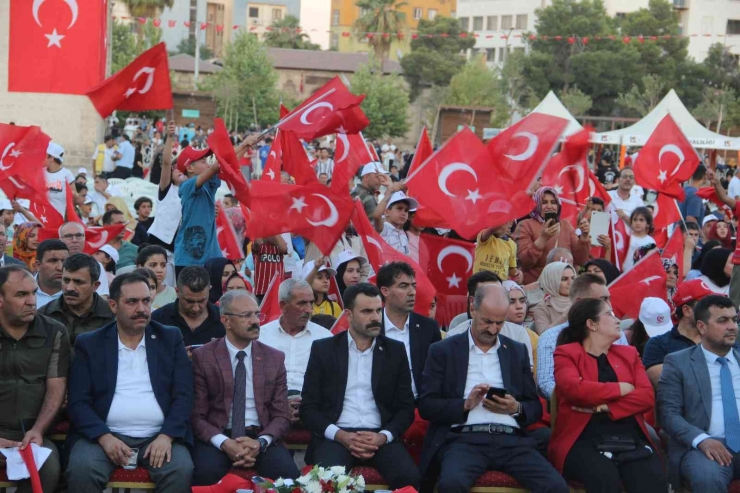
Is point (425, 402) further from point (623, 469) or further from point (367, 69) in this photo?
point (367, 69)

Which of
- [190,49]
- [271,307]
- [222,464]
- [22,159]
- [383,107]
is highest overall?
[190,49]

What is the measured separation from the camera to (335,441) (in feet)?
23.9

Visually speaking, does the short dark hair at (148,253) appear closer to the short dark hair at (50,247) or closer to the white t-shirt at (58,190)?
the short dark hair at (50,247)

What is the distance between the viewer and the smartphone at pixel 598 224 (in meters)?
11.9

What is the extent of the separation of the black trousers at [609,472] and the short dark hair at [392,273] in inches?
69.1

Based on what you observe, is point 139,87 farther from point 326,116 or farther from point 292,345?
point 292,345

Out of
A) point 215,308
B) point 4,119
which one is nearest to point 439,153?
point 215,308

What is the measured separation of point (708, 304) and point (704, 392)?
0.59 meters

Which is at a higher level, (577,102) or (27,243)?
(577,102)

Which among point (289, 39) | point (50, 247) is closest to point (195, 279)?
point (50, 247)

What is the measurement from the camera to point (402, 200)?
10789mm

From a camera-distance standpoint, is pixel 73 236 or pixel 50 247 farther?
pixel 73 236

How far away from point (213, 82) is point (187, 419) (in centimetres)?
6226

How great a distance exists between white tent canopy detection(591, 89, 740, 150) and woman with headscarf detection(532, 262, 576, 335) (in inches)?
681
